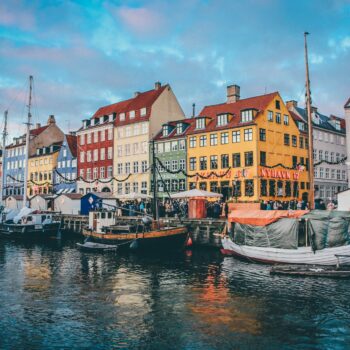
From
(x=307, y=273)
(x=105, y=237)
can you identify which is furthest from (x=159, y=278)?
(x=105, y=237)

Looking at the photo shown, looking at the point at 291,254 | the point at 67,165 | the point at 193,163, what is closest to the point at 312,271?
the point at 291,254

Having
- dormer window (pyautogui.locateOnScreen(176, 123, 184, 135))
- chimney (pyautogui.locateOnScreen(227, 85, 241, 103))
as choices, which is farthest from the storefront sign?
dormer window (pyautogui.locateOnScreen(176, 123, 184, 135))

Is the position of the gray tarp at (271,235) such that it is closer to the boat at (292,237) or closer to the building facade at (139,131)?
the boat at (292,237)

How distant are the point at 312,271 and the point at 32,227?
107ft

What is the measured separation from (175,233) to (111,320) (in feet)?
56.2

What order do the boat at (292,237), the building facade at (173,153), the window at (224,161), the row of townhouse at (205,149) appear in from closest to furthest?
the boat at (292,237) < the row of townhouse at (205,149) < the window at (224,161) < the building facade at (173,153)

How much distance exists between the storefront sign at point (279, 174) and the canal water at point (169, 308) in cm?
2540

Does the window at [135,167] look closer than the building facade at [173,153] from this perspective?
No

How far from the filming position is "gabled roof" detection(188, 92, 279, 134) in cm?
5450

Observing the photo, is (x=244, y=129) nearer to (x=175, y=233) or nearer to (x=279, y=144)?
(x=279, y=144)

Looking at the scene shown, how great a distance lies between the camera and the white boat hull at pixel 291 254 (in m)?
24.7

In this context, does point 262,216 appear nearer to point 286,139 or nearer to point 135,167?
point 286,139

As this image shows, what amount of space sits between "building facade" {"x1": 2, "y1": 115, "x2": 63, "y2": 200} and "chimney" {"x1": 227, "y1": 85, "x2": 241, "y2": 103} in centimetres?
4485

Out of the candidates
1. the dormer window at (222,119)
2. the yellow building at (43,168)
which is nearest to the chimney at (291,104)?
the dormer window at (222,119)
